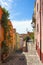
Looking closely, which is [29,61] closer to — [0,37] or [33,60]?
[33,60]

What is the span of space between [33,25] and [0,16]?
6.94m

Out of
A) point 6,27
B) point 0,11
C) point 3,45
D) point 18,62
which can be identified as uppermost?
point 0,11

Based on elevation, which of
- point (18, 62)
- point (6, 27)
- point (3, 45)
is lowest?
point (18, 62)

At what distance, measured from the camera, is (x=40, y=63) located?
1747 centimetres

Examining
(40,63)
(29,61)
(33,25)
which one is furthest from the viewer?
(33,25)

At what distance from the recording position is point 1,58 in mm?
22875

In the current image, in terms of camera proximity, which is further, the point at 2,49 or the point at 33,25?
the point at 33,25

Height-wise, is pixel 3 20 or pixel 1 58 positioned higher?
pixel 3 20

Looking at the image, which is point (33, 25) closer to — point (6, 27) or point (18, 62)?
point (6, 27)

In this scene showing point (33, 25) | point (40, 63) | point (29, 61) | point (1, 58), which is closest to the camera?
point (40, 63)

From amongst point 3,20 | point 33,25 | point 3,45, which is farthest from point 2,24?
point 33,25

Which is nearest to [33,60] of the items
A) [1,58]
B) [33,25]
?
[1,58]

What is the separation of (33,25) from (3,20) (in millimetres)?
6270

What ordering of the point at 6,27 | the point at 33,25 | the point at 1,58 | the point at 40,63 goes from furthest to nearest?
1. the point at 33,25
2. the point at 6,27
3. the point at 1,58
4. the point at 40,63
